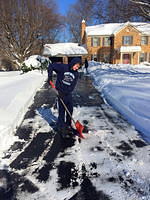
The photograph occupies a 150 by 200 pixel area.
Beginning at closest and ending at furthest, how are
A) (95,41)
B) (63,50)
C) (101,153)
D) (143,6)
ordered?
(101,153) < (143,6) < (95,41) < (63,50)

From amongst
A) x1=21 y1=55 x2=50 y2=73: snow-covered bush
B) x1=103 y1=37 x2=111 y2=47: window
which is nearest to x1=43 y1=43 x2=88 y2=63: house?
x1=103 y1=37 x2=111 y2=47: window

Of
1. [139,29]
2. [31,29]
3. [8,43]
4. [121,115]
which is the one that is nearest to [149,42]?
[139,29]

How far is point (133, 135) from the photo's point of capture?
14.8 ft

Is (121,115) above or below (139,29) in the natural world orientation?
below

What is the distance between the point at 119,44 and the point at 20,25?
658 inches

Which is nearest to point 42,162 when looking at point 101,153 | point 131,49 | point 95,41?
point 101,153

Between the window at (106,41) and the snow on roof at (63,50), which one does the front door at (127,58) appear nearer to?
the window at (106,41)

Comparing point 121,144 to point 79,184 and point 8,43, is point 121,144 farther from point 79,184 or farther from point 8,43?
point 8,43

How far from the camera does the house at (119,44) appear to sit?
105 ft

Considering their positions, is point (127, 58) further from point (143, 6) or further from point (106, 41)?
point (143, 6)

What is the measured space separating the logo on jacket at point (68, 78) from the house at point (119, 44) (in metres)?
29.1

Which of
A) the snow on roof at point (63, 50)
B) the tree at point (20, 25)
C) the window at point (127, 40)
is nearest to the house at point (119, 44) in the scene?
the window at point (127, 40)

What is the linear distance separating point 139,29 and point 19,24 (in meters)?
20.3

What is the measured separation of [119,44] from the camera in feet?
107
